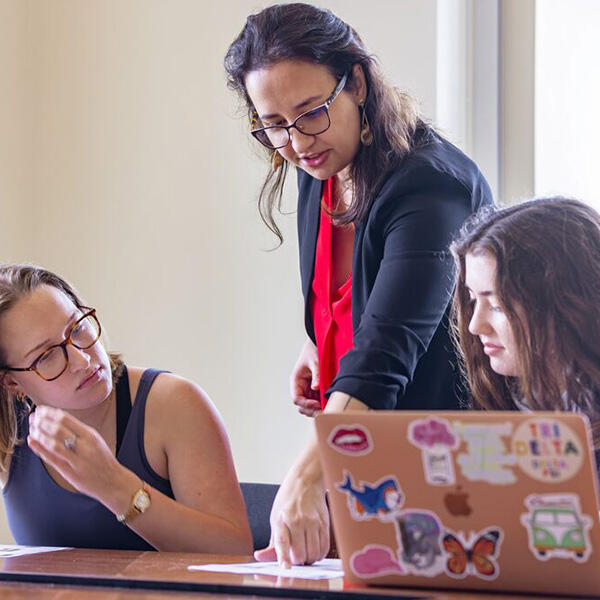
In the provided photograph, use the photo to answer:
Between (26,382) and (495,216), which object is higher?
(495,216)

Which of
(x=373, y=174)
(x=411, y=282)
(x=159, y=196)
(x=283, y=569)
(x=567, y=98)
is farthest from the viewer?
(x=159, y=196)

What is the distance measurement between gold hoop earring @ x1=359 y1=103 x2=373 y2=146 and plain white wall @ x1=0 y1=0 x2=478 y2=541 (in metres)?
1.04

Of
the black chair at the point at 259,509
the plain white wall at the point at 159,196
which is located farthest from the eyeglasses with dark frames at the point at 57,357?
the plain white wall at the point at 159,196

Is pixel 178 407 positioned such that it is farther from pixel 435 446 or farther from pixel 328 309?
pixel 435 446

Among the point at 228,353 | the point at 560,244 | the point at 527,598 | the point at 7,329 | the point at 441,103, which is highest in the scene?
the point at 441,103

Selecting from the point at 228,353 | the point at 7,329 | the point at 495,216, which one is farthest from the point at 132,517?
the point at 228,353

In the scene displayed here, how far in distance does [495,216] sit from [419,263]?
0.52ft

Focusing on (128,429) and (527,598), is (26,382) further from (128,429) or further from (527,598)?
(527,598)

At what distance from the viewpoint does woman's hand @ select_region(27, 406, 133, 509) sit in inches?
61.9

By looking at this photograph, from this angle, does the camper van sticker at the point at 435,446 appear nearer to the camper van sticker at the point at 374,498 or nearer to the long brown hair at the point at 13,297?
the camper van sticker at the point at 374,498

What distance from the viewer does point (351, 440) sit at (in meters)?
1.04

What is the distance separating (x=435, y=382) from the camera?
71.2 inches

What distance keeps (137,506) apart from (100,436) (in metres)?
0.19

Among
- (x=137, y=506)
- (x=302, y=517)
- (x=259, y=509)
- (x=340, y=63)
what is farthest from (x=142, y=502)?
(x=340, y=63)
